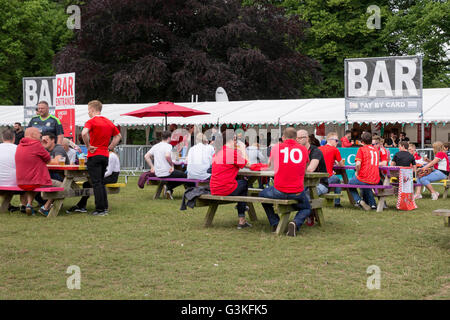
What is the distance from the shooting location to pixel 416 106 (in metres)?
14.3

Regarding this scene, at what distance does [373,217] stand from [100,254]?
491 centimetres

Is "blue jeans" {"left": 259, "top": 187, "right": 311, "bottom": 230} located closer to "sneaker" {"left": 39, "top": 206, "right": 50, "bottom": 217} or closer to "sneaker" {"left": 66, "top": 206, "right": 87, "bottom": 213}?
"sneaker" {"left": 66, "top": 206, "right": 87, "bottom": 213}

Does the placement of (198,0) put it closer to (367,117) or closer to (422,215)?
(367,117)

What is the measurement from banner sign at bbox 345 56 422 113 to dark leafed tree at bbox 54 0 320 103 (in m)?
12.1

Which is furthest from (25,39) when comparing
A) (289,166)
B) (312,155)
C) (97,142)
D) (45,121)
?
(289,166)

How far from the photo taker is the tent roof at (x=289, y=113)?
17.3m

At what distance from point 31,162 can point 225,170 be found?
3.16 m

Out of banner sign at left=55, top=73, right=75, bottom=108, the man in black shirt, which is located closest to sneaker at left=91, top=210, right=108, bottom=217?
banner sign at left=55, top=73, right=75, bottom=108

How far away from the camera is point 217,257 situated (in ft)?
19.1

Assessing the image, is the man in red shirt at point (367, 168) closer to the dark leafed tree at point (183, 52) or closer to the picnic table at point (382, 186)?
the picnic table at point (382, 186)

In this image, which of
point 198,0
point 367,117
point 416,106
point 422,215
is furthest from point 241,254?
point 198,0

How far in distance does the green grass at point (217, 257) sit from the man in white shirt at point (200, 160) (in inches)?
81.5

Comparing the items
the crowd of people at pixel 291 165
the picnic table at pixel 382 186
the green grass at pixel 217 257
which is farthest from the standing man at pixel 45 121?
the picnic table at pixel 382 186

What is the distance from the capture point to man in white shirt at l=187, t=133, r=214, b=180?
36.0ft
